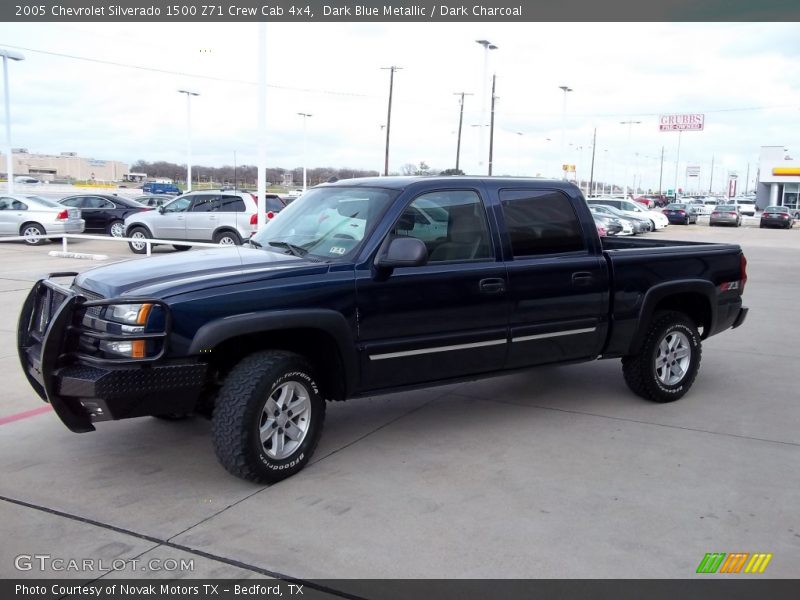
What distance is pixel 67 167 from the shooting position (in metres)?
127

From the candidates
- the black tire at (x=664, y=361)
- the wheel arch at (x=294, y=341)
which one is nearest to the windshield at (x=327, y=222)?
the wheel arch at (x=294, y=341)

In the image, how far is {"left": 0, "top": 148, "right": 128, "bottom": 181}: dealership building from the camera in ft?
388

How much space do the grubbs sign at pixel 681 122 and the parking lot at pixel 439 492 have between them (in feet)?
221

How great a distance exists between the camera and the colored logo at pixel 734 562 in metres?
3.57

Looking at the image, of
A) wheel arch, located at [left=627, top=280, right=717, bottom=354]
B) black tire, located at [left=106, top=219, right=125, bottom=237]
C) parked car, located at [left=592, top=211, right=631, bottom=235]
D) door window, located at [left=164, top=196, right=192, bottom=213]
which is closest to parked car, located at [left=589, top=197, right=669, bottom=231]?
parked car, located at [left=592, top=211, right=631, bottom=235]

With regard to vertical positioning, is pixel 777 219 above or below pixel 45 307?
above

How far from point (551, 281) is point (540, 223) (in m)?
0.48

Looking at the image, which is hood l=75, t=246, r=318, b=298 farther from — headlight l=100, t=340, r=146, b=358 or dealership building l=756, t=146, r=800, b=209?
dealership building l=756, t=146, r=800, b=209

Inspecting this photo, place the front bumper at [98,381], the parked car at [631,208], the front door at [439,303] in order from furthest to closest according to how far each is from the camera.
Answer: the parked car at [631,208]
the front door at [439,303]
the front bumper at [98,381]

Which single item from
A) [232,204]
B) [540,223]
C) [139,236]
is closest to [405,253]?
[540,223]

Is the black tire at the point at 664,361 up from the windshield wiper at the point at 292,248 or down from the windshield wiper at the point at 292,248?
down

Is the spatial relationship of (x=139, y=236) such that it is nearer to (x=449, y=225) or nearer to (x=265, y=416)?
(x=449, y=225)

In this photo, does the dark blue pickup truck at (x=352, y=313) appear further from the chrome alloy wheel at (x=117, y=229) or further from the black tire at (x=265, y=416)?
the chrome alloy wheel at (x=117, y=229)

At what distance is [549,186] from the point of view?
5.90 m
